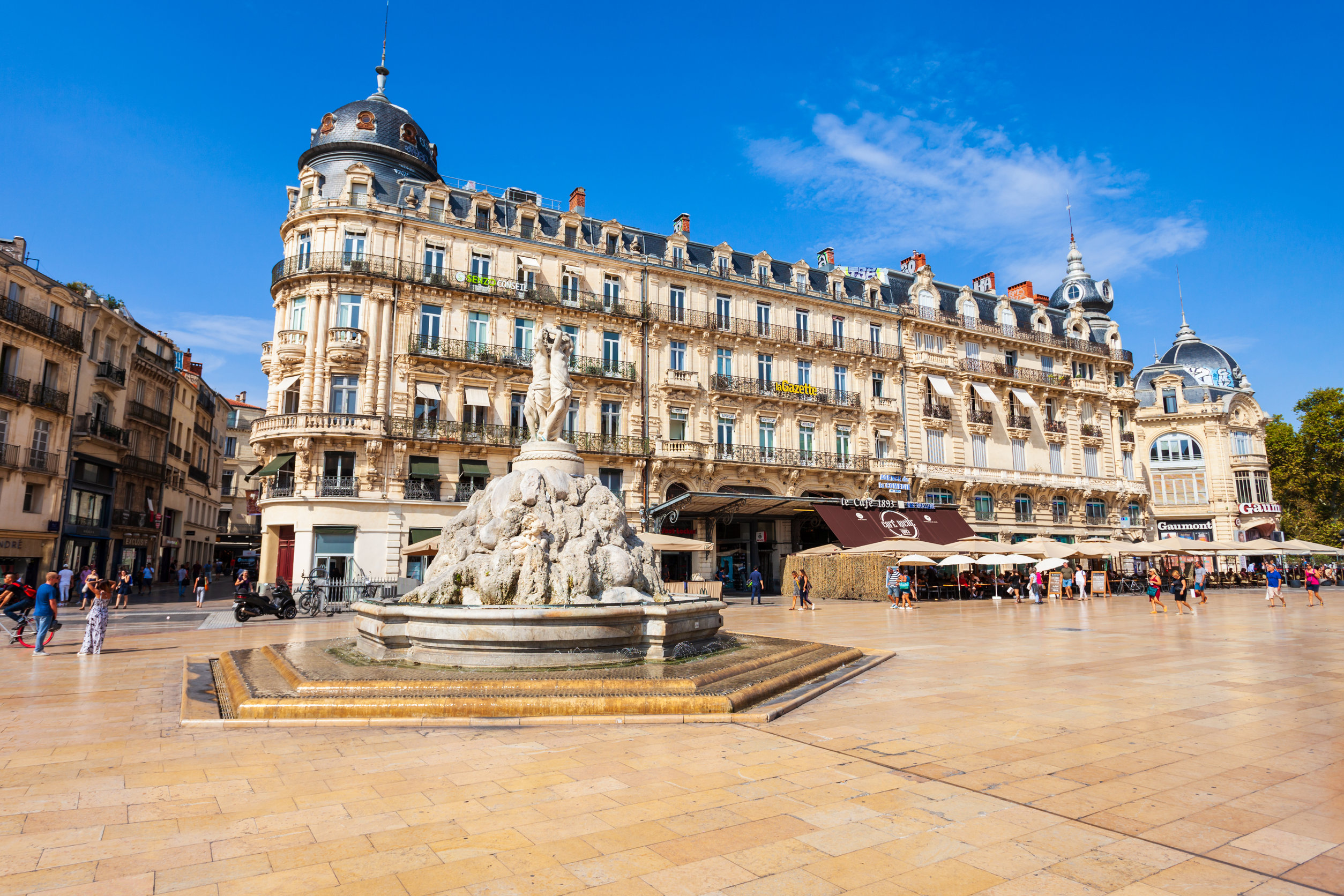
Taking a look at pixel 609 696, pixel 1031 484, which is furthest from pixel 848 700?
pixel 1031 484

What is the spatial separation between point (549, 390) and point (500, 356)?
17.6 metres

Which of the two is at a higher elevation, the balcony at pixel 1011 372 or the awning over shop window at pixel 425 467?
the balcony at pixel 1011 372

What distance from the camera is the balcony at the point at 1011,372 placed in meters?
40.6

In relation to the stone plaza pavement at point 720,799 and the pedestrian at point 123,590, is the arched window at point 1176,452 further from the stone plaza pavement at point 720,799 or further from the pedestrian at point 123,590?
the pedestrian at point 123,590

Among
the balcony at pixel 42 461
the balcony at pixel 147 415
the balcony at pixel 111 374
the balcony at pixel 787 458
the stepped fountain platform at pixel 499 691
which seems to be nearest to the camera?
the stepped fountain platform at pixel 499 691

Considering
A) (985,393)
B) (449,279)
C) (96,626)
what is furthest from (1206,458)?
(96,626)

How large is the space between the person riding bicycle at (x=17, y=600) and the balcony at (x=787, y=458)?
23.0 m

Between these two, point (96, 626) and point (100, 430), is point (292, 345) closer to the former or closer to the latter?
point (100, 430)

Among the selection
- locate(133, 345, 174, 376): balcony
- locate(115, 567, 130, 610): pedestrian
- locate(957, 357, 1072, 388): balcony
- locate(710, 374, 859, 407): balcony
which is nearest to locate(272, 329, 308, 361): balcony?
locate(115, 567, 130, 610): pedestrian

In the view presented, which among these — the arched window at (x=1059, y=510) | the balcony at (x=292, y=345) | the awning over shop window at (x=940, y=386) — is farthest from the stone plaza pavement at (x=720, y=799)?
the arched window at (x=1059, y=510)

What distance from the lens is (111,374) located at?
3278cm

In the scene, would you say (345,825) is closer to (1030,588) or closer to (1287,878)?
(1287,878)

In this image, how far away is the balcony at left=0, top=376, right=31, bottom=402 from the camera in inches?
1048

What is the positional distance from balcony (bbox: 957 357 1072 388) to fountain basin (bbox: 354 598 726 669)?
114 ft
